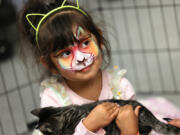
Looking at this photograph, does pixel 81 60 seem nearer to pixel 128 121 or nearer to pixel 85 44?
pixel 85 44

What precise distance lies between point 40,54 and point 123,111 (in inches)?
15.7

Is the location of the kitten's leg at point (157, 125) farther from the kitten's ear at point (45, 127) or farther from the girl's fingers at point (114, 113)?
the kitten's ear at point (45, 127)

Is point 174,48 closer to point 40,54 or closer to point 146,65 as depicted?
point 146,65

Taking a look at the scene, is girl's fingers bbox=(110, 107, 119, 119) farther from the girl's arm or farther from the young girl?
the girl's arm

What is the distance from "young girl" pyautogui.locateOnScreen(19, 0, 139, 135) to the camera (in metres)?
1.08

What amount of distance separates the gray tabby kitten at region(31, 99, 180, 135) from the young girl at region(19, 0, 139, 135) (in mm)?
28

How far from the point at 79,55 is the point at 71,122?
25cm

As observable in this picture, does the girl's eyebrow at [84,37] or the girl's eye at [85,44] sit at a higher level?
the girl's eyebrow at [84,37]

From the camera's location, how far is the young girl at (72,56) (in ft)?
3.53

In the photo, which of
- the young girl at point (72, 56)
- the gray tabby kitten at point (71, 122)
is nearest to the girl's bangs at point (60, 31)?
the young girl at point (72, 56)

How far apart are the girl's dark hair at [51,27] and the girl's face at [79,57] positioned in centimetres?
2

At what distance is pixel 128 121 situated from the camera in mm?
1055

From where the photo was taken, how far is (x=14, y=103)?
196cm

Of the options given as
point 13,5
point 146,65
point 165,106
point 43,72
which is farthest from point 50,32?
point 13,5
